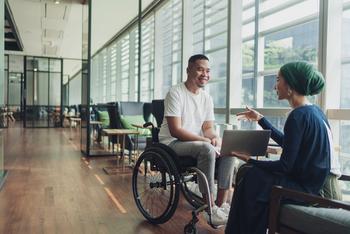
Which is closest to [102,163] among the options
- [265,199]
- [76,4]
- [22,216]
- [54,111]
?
[22,216]

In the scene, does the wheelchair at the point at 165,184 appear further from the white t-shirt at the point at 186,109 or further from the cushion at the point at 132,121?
the cushion at the point at 132,121

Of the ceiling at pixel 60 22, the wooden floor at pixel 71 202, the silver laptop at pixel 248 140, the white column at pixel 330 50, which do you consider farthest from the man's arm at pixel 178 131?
the ceiling at pixel 60 22

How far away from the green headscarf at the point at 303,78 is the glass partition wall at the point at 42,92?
1204cm

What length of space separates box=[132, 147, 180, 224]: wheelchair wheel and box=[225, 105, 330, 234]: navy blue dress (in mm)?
682

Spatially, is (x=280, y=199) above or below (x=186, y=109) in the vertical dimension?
below

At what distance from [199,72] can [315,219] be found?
1459 mm

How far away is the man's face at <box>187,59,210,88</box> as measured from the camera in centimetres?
264

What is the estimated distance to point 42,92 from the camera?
1280cm

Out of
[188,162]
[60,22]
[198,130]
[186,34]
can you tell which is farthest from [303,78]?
[60,22]

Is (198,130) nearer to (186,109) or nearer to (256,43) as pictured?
(186,109)

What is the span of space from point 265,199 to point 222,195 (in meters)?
0.74

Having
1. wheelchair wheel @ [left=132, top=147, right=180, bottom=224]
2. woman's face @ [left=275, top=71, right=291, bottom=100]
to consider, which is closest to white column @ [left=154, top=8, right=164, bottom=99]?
wheelchair wheel @ [left=132, top=147, right=180, bottom=224]

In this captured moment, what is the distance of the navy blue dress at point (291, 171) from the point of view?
1620 millimetres

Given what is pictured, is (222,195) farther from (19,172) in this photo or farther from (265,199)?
(19,172)
